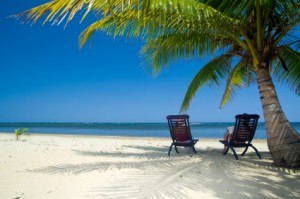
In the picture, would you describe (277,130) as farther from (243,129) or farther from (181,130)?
(181,130)

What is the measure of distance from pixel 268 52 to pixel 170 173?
9.74 ft

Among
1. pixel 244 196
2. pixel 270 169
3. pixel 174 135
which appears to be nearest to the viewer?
pixel 244 196

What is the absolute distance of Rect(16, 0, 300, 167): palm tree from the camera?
11.4ft

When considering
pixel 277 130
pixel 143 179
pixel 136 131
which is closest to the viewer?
pixel 143 179

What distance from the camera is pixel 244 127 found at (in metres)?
5.43

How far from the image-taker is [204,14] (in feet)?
11.7

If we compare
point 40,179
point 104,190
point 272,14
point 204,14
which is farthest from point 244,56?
point 40,179

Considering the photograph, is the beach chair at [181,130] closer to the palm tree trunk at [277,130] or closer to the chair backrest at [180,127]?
the chair backrest at [180,127]

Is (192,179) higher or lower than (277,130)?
lower

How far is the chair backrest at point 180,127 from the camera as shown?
5934mm

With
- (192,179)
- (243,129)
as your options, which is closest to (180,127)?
(243,129)

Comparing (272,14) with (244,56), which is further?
(244,56)

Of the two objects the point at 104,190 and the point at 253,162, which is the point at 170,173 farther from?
the point at 253,162

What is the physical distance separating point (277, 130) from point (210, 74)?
278 centimetres
